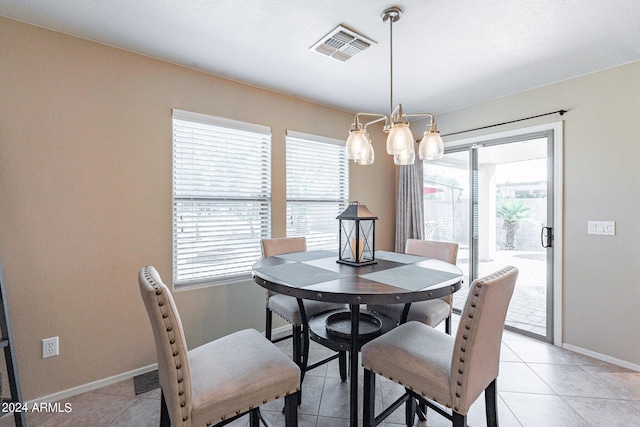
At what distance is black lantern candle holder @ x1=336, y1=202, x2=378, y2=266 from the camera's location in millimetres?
1966

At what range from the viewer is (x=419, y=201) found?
13.0 feet

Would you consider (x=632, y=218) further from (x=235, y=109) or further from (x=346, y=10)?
(x=235, y=109)

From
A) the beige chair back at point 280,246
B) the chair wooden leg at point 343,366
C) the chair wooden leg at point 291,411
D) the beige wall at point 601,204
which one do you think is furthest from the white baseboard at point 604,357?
the chair wooden leg at point 291,411

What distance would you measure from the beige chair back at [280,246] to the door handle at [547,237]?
2.37 metres

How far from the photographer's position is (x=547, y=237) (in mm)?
2945

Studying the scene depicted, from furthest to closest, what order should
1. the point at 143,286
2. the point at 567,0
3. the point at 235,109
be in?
the point at 235,109 < the point at 567,0 < the point at 143,286

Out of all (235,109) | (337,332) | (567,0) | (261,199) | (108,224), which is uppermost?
(567,0)

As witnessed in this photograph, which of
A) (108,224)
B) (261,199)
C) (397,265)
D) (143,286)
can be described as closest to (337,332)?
(397,265)

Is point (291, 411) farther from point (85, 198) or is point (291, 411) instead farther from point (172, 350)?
point (85, 198)

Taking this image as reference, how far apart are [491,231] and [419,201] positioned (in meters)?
0.90

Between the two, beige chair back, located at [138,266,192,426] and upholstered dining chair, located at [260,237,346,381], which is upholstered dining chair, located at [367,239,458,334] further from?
beige chair back, located at [138,266,192,426]

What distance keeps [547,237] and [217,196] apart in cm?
320

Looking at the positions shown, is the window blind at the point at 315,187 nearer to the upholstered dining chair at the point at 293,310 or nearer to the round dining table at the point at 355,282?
the upholstered dining chair at the point at 293,310

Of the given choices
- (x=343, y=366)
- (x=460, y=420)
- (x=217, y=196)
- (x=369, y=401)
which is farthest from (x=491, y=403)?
(x=217, y=196)
